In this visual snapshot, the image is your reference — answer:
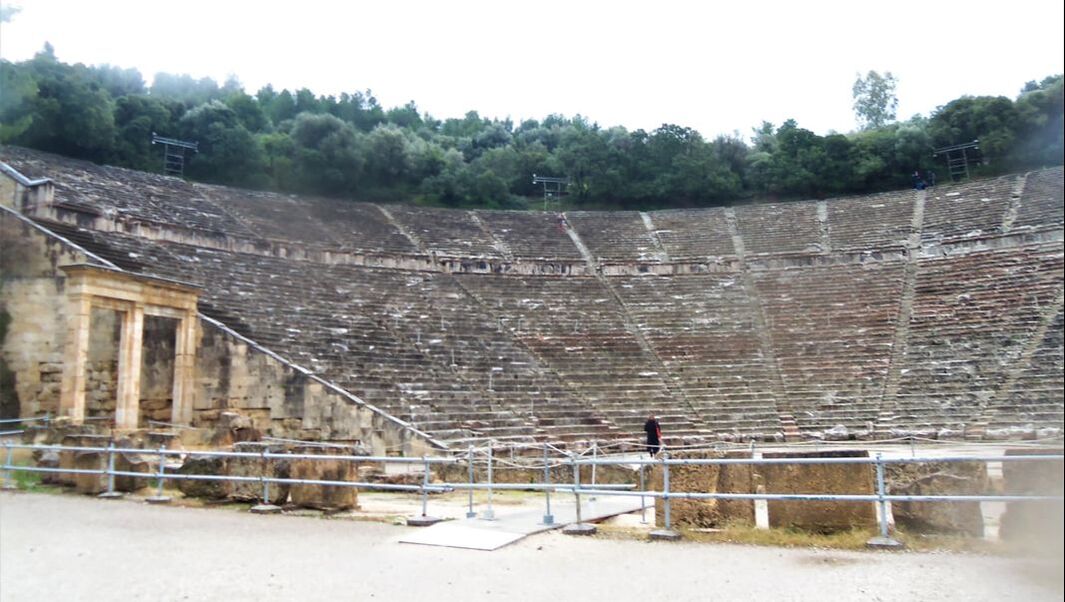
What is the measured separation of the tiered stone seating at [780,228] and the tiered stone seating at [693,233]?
0.77 m

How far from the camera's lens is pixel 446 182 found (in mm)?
37469

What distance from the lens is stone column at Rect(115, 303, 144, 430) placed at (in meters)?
13.9

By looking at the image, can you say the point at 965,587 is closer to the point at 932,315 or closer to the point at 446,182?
the point at 932,315

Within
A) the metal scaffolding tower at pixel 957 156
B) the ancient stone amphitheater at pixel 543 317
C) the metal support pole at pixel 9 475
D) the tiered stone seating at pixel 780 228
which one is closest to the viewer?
the metal support pole at pixel 9 475

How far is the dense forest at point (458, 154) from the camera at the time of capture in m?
28.8

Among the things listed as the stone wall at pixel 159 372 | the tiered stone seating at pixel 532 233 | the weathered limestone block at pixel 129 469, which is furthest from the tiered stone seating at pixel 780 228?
the weathered limestone block at pixel 129 469

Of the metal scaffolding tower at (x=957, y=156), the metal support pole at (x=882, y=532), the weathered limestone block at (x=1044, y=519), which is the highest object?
the metal scaffolding tower at (x=957, y=156)

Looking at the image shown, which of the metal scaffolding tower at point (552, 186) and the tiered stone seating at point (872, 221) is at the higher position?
the metal scaffolding tower at point (552, 186)

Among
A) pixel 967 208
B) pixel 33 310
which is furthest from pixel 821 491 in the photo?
pixel 967 208

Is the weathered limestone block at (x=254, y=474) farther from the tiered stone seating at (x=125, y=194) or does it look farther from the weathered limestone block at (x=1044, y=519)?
the tiered stone seating at (x=125, y=194)

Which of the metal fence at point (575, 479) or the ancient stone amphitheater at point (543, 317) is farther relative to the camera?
the ancient stone amphitheater at point (543, 317)

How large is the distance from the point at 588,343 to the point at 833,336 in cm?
695

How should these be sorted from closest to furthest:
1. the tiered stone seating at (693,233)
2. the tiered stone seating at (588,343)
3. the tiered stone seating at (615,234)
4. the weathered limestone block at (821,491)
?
the weathered limestone block at (821,491) < the tiered stone seating at (588,343) < the tiered stone seating at (693,233) < the tiered stone seating at (615,234)

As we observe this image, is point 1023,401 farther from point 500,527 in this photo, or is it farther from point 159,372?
point 159,372
